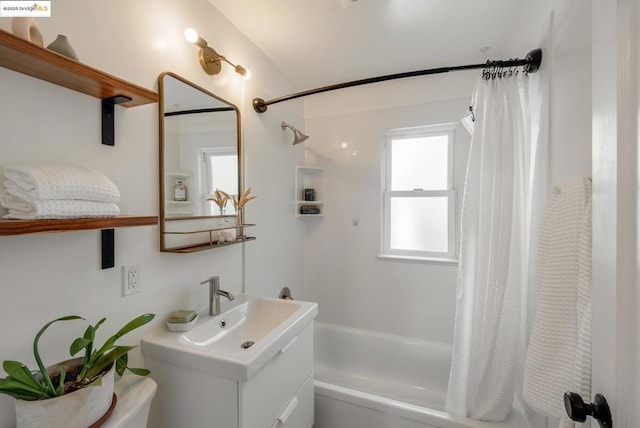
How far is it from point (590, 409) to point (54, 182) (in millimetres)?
1349

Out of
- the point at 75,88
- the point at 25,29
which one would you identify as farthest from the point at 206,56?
the point at 25,29

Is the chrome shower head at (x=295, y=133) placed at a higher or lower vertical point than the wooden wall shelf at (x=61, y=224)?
A: higher

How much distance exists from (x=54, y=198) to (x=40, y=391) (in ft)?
1.56

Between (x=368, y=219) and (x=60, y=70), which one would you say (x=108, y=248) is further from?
(x=368, y=219)

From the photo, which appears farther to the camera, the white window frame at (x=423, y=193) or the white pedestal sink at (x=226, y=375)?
the white window frame at (x=423, y=193)

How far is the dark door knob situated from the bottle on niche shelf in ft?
4.98

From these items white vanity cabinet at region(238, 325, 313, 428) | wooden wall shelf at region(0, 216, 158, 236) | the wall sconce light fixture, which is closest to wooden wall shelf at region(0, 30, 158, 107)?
wooden wall shelf at region(0, 216, 158, 236)

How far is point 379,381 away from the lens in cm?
221

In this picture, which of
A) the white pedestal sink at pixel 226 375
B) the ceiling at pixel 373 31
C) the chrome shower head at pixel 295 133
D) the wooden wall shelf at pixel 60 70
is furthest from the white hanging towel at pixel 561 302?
the chrome shower head at pixel 295 133

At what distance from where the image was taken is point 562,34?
1.08 meters

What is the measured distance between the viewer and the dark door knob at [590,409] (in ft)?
1.70

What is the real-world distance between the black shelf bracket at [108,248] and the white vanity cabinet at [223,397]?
0.44 metres

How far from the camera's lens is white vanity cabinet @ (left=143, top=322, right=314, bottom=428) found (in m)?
0.97

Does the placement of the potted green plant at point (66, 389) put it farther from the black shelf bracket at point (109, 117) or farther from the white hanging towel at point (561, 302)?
the white hanging towel at point (561, 302)
